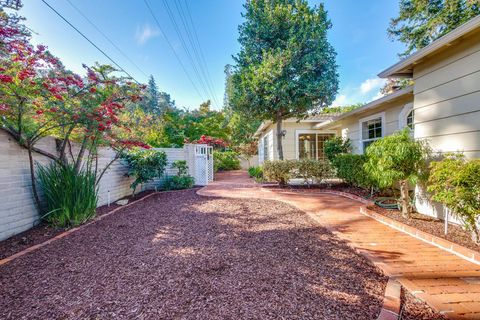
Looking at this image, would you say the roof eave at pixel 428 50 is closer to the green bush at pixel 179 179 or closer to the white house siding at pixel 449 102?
the white house siding at pixel 449 102

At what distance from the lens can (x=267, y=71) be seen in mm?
8570

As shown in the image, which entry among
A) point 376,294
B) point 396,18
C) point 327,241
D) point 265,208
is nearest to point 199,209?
point 265,208

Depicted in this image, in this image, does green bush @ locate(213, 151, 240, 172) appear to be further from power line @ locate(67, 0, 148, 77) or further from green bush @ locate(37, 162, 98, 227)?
green bush @ locate(37, 162, 98, 227)

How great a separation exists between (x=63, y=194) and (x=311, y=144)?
10946mm

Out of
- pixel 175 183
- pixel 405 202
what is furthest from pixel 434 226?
pixel 175 183

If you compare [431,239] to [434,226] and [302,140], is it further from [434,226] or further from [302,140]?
[302,140]

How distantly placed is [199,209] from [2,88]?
4.27m

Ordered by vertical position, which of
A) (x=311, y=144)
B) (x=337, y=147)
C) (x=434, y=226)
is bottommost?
(x=434, y=226)

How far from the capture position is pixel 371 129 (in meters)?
8.14

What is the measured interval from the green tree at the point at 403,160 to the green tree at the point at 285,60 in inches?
201

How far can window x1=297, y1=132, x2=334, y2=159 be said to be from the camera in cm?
1179

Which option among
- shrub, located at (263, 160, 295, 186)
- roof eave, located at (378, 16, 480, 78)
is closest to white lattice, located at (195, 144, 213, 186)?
shrub, located at (263, 160, 295, 186)

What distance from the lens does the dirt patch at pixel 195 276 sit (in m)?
1.87

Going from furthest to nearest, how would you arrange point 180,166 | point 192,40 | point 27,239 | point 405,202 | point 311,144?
1. point 192,40
2. point 311,144
3. point 180,166
4. point 405,202
5. point 27,239
